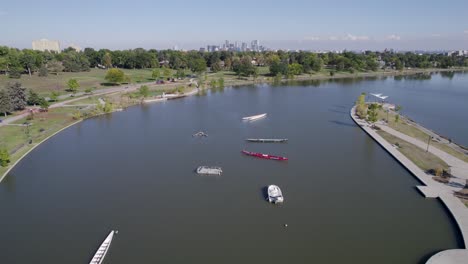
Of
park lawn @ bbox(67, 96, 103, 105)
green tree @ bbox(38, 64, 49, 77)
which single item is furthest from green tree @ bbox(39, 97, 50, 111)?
green tree @ bbox(38, 64, 49, 77)

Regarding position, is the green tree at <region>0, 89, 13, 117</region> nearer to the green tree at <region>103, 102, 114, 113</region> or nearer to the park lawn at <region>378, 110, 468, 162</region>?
the green tree at <region>103, 102, 114, 113</region>

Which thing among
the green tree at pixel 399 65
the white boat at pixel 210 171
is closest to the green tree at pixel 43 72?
the white boat at pixel 210 171

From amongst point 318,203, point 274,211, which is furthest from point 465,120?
point 274,211

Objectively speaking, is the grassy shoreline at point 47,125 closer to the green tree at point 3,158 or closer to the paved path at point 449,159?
the green tree at point 3,158

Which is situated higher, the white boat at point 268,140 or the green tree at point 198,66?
the green tree at point 198,66

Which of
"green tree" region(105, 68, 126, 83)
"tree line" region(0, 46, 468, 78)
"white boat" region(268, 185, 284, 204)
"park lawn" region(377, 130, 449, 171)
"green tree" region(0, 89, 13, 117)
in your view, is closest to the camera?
"white boat" region(268, 185, 284, 204)

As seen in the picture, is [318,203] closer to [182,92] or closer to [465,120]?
[465,120]

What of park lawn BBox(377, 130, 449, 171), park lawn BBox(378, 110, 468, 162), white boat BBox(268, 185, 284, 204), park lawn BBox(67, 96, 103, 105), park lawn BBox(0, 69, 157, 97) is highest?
park lawn BBox(0, 69, 157, 97)
